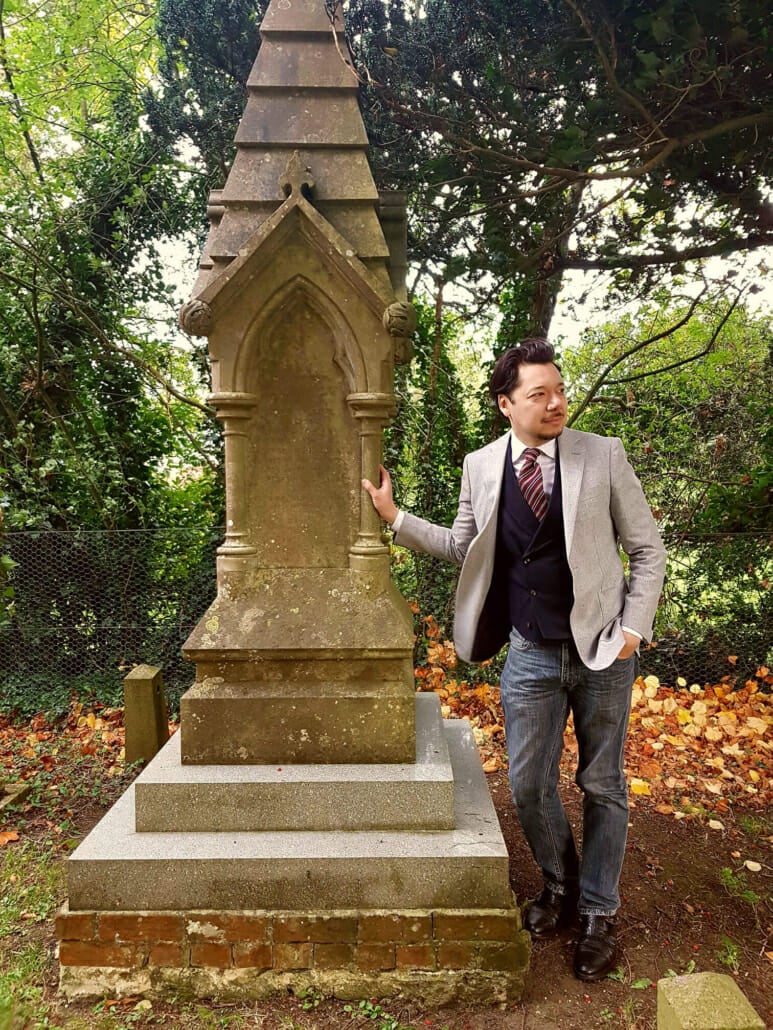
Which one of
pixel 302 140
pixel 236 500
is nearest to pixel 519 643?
pixel 236 500

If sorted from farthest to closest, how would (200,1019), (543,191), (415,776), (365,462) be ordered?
(543,191) < (365,462) < (415,776) < (200,1019)

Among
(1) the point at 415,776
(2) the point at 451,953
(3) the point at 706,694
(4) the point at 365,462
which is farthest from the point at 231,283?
(3) the point at 706,694

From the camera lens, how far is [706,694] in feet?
19.8

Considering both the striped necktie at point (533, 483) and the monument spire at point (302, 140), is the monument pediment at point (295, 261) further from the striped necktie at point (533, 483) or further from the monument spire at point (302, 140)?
the striped necktie at point (533, 483)

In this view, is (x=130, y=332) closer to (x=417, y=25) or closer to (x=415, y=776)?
(x=417, y=25)

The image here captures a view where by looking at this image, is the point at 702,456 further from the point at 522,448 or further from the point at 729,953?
the point at 729,953

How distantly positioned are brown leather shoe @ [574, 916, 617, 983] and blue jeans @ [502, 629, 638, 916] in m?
0.04

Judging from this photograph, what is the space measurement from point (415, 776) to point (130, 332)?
16.8ft

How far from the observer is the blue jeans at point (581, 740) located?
2637 mm

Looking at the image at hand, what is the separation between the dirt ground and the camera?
2.48 metres

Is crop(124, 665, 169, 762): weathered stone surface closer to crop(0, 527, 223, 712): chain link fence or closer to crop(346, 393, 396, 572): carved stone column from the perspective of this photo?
crop(0, 527, 223, 712): chain link fence

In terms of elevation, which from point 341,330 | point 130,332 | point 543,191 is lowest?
point 341,330

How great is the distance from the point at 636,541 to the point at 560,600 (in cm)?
35

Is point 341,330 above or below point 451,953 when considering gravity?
above
